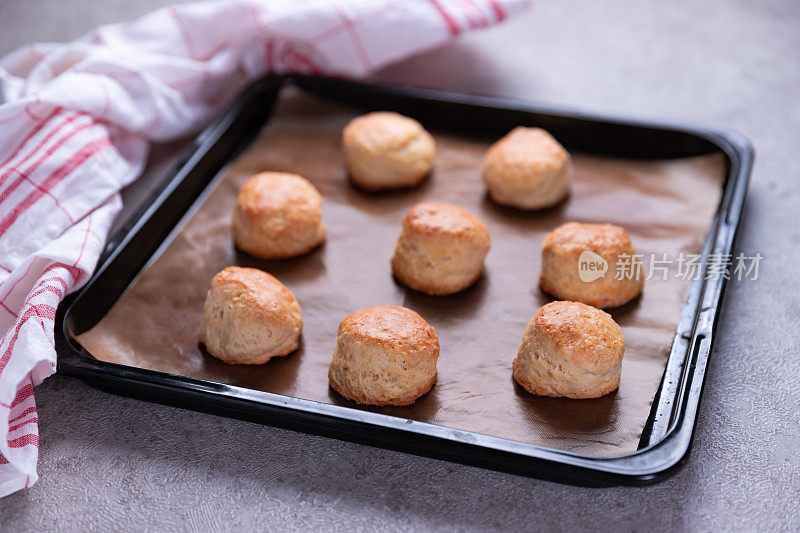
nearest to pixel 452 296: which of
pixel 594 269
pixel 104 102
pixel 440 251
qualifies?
pixel 440 251

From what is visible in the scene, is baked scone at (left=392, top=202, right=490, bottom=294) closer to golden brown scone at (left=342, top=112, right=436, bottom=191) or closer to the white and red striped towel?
golden brown scone at (left=342, top=112, right=436, bottom=191)

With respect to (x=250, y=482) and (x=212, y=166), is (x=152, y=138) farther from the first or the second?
(x=250, y=482)

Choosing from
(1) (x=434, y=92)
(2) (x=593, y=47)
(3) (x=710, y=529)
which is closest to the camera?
(3) (x=710, y=529)

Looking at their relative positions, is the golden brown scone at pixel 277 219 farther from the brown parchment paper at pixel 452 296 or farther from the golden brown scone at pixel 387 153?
the golden brown scone at pixel 387 153

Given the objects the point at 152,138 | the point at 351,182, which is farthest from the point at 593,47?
the point at 152,138

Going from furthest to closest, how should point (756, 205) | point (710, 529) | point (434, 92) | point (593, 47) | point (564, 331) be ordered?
point (593, 47), point (434, 92), point (756, 205), point (564, 331), point (710, 529)

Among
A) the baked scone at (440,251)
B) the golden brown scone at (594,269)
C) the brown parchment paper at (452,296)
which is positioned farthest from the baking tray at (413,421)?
the baked scone at (440,251)

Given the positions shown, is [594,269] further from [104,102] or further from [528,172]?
[104,102]
